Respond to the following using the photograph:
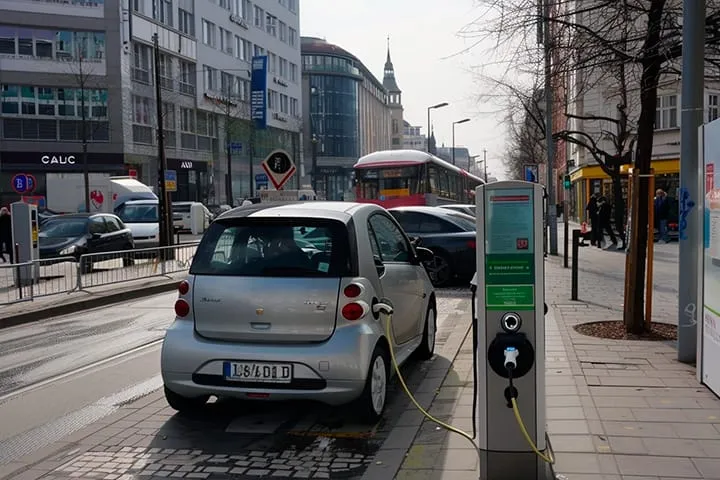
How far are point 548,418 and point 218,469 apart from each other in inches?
93.3

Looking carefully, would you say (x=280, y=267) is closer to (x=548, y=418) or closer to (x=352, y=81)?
(x=548, y=418)

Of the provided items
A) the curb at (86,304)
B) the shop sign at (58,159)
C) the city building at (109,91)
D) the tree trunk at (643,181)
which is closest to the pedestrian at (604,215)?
the curb at (86,304)

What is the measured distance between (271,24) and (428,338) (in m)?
65.7

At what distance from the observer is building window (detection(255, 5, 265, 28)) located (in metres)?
66.2

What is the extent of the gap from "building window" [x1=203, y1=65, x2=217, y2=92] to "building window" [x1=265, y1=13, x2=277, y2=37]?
13.2 meters

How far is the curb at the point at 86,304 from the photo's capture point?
11991 millimetres

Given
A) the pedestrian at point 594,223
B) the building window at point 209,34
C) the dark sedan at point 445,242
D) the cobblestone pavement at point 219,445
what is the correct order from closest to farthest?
1. the cobblestone pavement at point 219,445
2. the dark sedan at point 445,242
3. the pedestrian at point 594,223
4. the building window at point 209,34

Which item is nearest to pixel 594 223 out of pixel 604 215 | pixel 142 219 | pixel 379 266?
pixel 604 215

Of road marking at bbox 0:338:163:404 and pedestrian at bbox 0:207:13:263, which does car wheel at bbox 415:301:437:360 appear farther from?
pedestrian at bbox 0:207:13:263

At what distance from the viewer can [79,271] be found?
48.3ft

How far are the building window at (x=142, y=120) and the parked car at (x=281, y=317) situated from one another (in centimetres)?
4386

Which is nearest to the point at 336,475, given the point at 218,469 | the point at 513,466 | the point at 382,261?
the point at 218,469

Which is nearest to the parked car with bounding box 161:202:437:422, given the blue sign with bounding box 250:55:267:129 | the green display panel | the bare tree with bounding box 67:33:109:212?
the green display panel

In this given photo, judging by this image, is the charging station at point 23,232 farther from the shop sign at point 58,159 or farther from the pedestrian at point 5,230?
the shop sign at point 58,159
